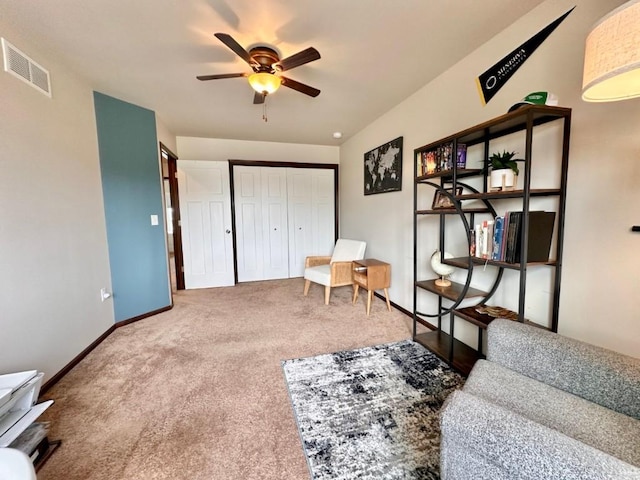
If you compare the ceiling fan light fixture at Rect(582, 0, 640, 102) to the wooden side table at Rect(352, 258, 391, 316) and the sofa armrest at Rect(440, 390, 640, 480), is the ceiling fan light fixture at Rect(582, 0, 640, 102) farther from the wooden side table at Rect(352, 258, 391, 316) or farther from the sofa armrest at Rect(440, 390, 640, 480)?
the wooden side table at Rect(352, 258, 391, 316)

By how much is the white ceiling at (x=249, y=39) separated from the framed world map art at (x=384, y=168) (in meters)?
0.56

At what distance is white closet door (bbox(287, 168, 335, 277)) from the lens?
15.3 ft

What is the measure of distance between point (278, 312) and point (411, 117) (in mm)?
2623

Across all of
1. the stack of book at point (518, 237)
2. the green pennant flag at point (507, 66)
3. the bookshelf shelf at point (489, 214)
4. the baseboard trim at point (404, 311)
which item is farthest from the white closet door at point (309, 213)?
the stack of book at point (518, 237)

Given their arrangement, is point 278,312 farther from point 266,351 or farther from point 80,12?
point 80,12

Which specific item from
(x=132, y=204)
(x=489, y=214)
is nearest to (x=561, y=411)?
(x=489, y=214)

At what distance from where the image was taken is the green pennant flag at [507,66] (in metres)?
1.59

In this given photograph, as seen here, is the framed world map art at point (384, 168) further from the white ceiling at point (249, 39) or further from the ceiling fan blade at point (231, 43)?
the ceiling fan blade at point (231, 43)

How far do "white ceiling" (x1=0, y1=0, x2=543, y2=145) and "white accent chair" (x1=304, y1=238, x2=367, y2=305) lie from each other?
5.84ft

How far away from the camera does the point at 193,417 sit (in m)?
1.55

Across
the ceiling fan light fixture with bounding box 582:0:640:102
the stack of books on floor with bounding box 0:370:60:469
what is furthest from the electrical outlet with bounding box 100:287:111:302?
the ceiling fan light fixture with bounding box 582:0:640:102

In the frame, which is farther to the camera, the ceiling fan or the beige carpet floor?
the ceiling fan

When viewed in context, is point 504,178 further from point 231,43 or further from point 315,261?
point 315,261

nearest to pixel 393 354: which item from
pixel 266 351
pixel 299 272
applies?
pixel 266 351
